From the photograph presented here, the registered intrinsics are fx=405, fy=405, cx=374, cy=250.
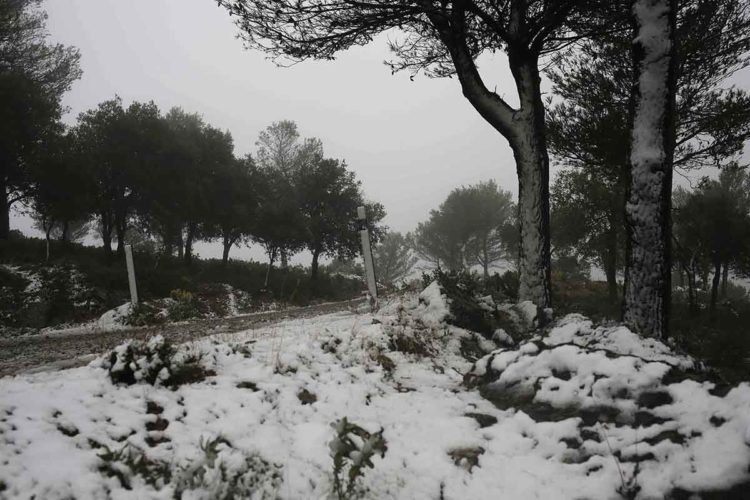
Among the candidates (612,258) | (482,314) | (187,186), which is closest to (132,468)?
(482,314)

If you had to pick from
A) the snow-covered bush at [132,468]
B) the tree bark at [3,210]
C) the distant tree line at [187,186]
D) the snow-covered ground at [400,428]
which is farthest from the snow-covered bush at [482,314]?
the tree bark at [3,210]

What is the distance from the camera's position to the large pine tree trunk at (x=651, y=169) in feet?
14.5

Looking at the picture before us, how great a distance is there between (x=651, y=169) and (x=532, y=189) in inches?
88.6

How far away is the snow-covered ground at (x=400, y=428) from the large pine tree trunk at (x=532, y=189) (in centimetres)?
260

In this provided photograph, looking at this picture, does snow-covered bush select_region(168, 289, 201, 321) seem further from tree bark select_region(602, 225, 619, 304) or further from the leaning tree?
tree bark select_region(602, 225, 619, 304)

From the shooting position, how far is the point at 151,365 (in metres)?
3.38

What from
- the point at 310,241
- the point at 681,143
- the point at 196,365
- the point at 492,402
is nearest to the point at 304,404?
the point at 196,365

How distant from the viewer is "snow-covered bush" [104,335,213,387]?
10.9 ft

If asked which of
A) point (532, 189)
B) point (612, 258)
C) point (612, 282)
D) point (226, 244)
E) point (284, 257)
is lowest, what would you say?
point (612, 282)

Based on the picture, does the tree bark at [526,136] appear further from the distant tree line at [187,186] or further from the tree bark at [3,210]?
the tree bark at [3,210]

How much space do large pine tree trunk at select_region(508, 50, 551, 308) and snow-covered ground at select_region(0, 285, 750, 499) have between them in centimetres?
260

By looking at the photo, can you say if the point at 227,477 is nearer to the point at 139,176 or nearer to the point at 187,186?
the point at 139,176

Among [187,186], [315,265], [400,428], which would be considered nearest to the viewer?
[400,428]

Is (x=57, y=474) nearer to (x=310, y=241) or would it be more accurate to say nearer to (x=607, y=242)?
(x=607, y=242)
